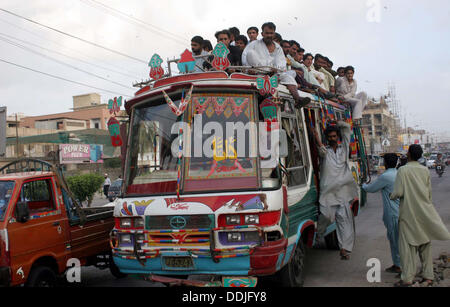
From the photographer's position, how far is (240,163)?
501 centimetres

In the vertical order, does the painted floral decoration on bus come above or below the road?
above

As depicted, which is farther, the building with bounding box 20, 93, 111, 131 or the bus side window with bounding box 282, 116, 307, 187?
the building with bounding box 20, 93, 111, 131

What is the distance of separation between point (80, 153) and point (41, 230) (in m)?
32.2

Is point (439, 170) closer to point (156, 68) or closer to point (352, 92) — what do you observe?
point (352, 92)

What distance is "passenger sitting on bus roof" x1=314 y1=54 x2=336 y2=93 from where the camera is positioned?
992 centimetres

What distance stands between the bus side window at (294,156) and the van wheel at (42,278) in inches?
131

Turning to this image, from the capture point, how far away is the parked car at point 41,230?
5023 mm

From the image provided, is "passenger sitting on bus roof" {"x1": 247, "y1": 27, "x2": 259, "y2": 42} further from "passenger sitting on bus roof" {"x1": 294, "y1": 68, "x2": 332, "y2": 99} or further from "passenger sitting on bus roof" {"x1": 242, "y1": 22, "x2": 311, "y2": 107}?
"passenger sitting on bus roof" {"x1": 294, "y1": 68, "x2": 332, "y2": 99}

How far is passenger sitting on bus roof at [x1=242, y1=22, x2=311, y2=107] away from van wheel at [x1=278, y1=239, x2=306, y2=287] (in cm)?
206

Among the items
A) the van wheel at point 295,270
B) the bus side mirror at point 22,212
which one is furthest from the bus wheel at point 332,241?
the bus side mirror at point 22,212

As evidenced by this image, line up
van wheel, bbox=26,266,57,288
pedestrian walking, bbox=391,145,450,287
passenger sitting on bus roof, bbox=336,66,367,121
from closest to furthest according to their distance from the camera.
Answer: van wheel, bbox=26,266,57,288 < pedestrian walking, bbox=391,145,450,287 < passenger sitting on bus roof, bbox=336,66,367,121

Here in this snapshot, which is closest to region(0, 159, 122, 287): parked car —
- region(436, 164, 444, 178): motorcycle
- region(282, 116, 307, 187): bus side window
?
region(282, 116, 307, 187): bus side window

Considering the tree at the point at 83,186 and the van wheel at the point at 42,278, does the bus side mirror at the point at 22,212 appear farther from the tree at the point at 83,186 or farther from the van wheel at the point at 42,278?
the tree at the point at 83,186
